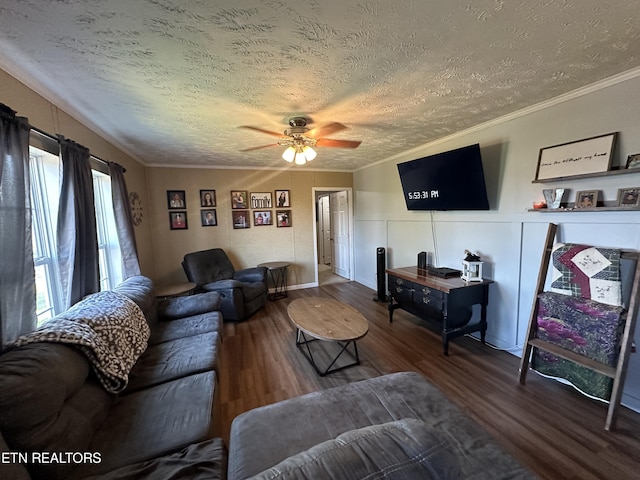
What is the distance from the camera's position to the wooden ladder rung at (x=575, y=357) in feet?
5.74

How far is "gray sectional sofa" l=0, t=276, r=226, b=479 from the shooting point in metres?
1.04

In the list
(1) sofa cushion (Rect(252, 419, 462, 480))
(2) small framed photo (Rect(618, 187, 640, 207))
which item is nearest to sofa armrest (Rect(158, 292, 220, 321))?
(1) sofa cushion (Rect(252, 419, 462, 480))

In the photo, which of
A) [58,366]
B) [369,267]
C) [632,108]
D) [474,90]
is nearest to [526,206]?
[632,108]

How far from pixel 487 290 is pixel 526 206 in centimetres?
94

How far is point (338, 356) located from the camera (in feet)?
8.59

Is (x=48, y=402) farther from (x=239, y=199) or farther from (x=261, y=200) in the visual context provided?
(x=261, y=200)

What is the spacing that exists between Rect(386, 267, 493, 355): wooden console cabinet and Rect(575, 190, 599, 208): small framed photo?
105 centimetres

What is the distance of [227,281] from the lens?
373 centimetres

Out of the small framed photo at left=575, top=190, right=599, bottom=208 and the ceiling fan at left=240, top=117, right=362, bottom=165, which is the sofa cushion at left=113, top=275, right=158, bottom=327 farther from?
the small framed photo at left=575, top=190, right=599, bottom=208

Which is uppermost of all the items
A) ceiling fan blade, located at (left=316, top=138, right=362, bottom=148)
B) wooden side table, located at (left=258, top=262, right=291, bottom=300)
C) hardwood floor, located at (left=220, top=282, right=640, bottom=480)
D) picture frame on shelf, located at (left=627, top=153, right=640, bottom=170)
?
ceiling fan blade, located at (left=316, top=138, right=362, bottom=148)

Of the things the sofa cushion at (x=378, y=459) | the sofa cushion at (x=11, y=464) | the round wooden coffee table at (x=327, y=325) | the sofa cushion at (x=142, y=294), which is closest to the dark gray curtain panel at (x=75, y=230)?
the sofa cushion at (x=142, y=294)

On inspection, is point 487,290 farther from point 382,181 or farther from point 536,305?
point 382,181

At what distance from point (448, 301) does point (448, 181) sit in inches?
53.2

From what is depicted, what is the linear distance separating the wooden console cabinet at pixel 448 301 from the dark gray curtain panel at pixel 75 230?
121 inches
